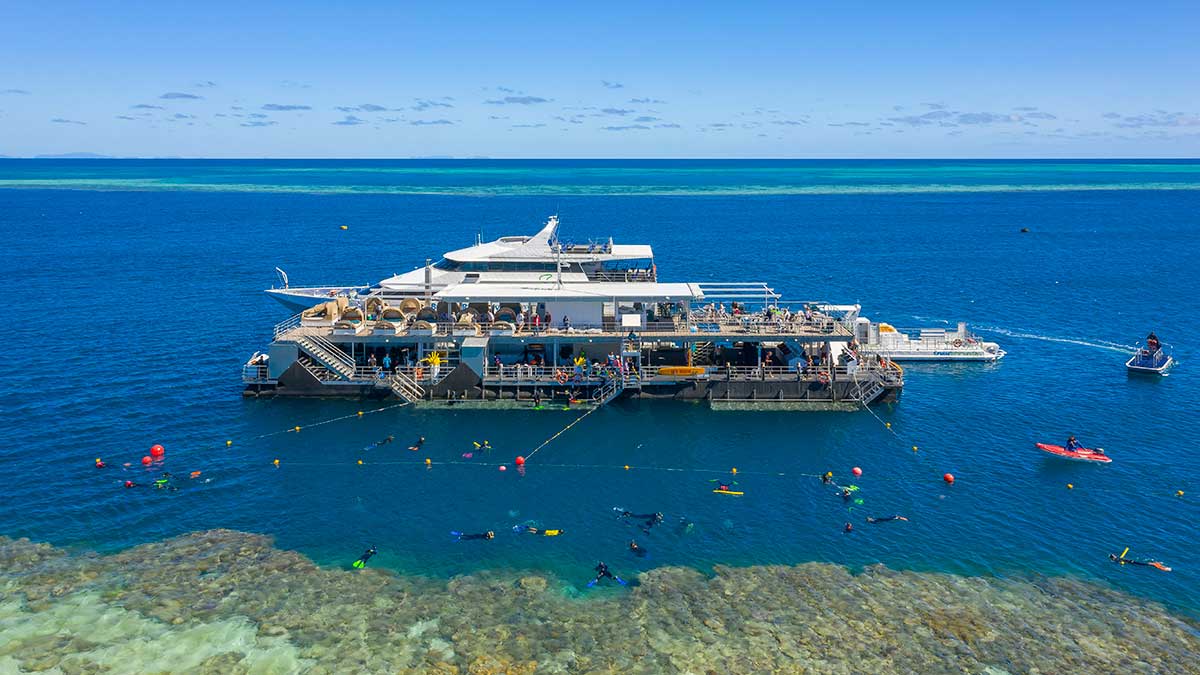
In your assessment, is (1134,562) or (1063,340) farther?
(1063,340)

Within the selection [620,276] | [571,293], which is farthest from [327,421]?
[620,276]

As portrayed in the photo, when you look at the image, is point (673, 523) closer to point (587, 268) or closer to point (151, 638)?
point (151, 638)

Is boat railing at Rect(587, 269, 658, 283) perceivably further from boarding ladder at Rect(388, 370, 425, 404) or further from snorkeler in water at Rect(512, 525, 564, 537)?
snorkeler in water at Rect(512, 525, 564, 537)

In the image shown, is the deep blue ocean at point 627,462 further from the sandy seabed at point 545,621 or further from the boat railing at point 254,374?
the sandy seabed at point 545,621

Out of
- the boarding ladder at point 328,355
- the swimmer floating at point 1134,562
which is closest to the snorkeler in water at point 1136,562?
the swimmer floating at point 1134,562

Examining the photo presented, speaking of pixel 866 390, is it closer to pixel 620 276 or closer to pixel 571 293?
pixel 571 293

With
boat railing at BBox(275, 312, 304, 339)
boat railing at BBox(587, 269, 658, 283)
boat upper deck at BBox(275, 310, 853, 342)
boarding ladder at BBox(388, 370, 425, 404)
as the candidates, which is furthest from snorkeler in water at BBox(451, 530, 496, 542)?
boat railing at BBox(587, 269, 658, 283)
